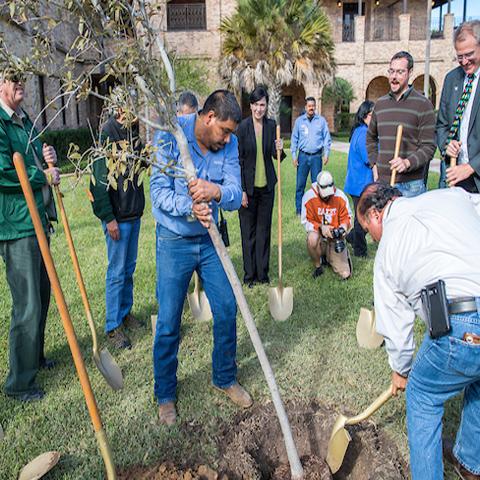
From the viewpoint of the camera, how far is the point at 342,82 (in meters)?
29.1

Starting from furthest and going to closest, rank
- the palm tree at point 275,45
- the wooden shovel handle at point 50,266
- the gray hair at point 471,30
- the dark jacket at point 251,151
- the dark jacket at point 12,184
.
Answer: the palm tree at point 275,45 → the dark jacket at point 251,151 → the gray hair at point 471,30 → the dark jacket at point 12,184 → the wooden shovel handle at point 50,266

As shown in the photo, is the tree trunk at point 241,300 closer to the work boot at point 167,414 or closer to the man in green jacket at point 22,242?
the work boot at point 167,414

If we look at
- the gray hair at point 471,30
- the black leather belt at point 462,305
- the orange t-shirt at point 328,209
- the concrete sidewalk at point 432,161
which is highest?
the gray hair at point 471,30

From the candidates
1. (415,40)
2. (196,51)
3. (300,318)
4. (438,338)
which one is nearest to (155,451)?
(438,338)

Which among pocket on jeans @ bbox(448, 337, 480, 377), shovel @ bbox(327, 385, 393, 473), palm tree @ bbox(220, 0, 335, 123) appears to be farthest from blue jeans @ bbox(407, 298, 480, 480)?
palm tree @ bbox(220, 0, 335, 123)

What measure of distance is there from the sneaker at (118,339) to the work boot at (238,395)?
A: 3.69 feet

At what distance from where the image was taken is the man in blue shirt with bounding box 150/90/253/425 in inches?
111

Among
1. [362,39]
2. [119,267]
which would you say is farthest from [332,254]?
[362,39]

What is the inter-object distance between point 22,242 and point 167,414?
4.88 ft

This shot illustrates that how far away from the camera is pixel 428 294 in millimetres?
2053

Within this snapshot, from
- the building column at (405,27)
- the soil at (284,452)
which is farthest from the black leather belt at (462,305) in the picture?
the building column at (405,27)

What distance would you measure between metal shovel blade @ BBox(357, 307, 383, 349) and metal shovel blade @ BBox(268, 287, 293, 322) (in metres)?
0.74

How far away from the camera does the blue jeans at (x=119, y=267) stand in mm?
4215

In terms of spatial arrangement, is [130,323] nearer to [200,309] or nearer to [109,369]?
[200,309]
